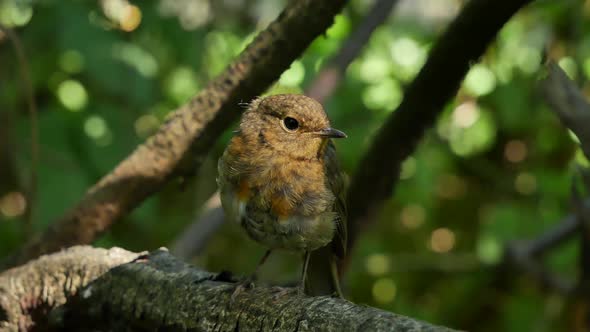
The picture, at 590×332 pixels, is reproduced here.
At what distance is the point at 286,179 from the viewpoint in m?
2.45

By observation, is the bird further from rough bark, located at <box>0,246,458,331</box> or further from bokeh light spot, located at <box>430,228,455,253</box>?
bokeh light spot, located at <box>430,228,455,253</box>

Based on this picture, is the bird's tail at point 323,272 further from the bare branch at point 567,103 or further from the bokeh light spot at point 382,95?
the bokeh light spot at point 382,95

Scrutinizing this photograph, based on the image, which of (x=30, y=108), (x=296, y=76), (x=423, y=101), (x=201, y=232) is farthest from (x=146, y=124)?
(x=423, y=101)

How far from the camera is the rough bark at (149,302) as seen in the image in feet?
5.62

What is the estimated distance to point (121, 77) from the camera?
3492 mm

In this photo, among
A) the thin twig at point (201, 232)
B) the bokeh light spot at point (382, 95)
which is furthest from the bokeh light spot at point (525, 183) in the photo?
the thin twig at point (201, 232)

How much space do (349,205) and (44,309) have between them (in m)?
1.10

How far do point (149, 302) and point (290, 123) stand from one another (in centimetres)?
77

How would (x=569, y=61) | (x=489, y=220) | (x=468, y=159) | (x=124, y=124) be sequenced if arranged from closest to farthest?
1. (x=124, y=124)
2. (x=569, y=61)
3. (x=489, y=220)
4. (x=468, y=159)

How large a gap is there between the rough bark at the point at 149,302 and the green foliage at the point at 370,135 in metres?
0.97

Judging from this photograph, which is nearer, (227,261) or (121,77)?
(121,77)

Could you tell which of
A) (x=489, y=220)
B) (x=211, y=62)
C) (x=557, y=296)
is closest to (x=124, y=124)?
(x=211, y=62)

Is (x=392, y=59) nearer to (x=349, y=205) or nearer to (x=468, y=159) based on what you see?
(x=468, y=159)

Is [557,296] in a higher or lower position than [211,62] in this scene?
lower
